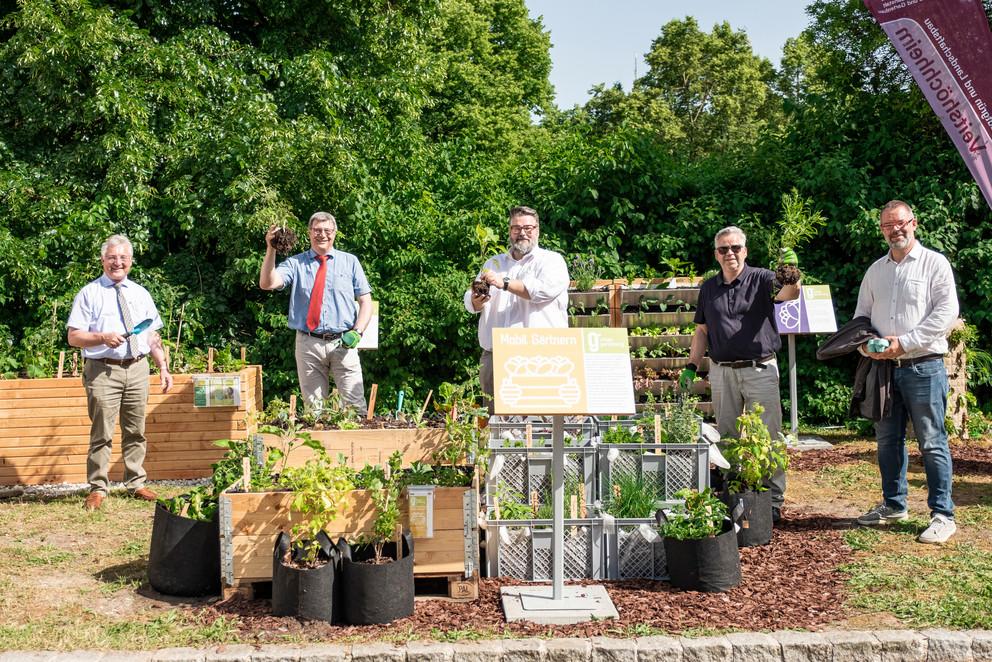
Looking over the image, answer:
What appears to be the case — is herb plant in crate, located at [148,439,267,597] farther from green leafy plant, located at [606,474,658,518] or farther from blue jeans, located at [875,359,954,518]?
Answer: blue jeans, located at [875,359,954,518]

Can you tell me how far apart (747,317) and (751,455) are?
90cm

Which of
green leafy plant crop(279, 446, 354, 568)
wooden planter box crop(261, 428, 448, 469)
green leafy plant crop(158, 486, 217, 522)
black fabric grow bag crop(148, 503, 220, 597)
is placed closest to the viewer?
green leafy plant crop(279, 446, 354, 568)

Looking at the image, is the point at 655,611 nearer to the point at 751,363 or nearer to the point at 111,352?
the point at 751,363

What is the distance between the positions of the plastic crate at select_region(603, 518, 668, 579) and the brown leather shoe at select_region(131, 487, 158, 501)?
3.74m

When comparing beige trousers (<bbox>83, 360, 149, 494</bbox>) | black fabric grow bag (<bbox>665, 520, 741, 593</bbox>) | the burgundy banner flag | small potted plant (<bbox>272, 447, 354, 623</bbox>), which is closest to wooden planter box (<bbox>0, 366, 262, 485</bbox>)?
beige trousers (<bbox>83, 360, 149, 494</bbox>)

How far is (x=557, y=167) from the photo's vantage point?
36.5 feet

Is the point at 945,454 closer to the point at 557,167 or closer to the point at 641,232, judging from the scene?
the point at 641,232

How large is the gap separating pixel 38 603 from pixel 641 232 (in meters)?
7.87

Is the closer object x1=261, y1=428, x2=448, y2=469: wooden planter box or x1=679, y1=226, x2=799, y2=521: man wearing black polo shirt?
x1=261, y1=428, x2=448, y2=469: wooden planter box

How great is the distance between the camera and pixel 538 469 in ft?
17.4

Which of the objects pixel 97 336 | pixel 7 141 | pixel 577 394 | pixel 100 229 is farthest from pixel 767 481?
pixel 7 141

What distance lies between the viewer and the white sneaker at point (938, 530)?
543cm

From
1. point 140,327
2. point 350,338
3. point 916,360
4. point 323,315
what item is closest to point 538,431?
point 350,338

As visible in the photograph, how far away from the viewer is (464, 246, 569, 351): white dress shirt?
5.85 meters
